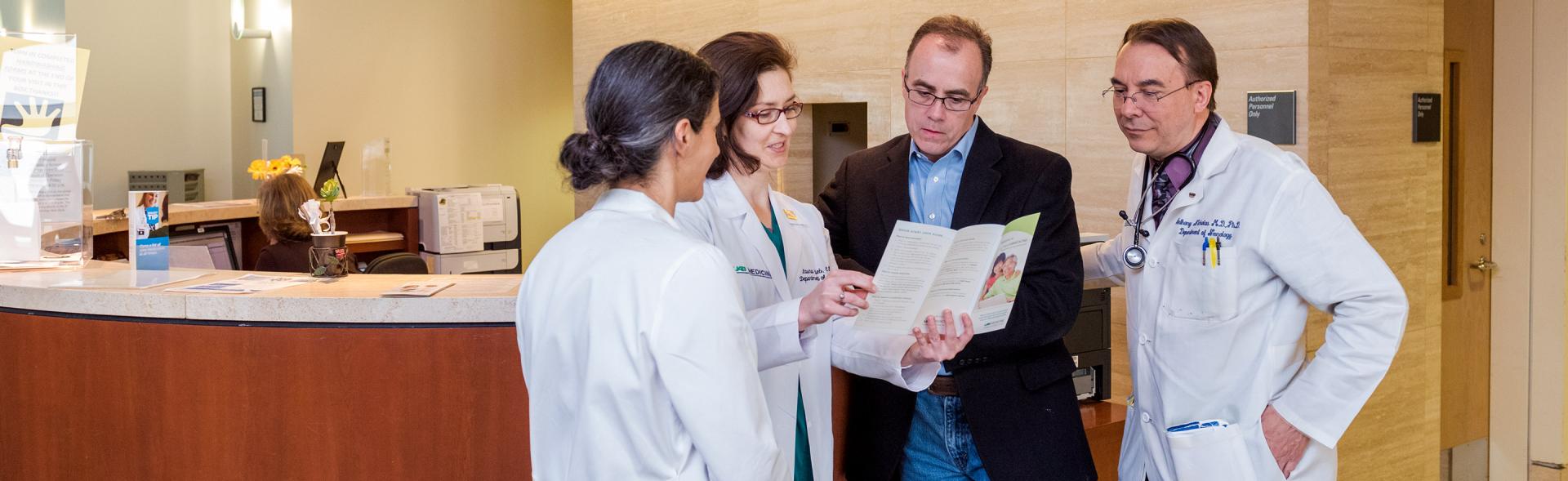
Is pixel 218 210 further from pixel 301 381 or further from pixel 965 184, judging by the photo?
pixel 965 184

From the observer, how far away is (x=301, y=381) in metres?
2.64

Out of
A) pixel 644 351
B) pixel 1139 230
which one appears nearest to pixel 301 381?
pixel 644 351

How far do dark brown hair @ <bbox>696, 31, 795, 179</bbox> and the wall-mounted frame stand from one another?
24.7 ft

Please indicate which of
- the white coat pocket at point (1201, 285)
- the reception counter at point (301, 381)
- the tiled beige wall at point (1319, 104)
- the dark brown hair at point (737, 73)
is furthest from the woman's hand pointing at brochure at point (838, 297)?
the tiled beige wall at point (1319, 104)

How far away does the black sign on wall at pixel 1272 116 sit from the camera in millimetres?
3828

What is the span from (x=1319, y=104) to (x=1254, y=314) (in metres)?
1.94

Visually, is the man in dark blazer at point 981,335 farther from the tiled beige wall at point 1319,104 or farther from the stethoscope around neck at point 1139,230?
the tiled beige wall at point 1319,104

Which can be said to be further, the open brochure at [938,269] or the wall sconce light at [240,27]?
the wall sconce light at [240,27]

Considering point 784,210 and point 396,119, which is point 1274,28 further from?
point 396,119

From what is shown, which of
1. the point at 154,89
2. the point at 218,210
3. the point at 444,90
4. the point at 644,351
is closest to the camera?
the point at 644,351

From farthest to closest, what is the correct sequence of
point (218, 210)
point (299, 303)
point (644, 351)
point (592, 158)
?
point (218, 210), point (299, 303), point (592, 158), point (644, 351)

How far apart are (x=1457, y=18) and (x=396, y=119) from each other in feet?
22.5

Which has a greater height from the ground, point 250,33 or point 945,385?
point 250,33

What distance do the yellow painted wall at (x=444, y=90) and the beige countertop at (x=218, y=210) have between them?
1931mm
